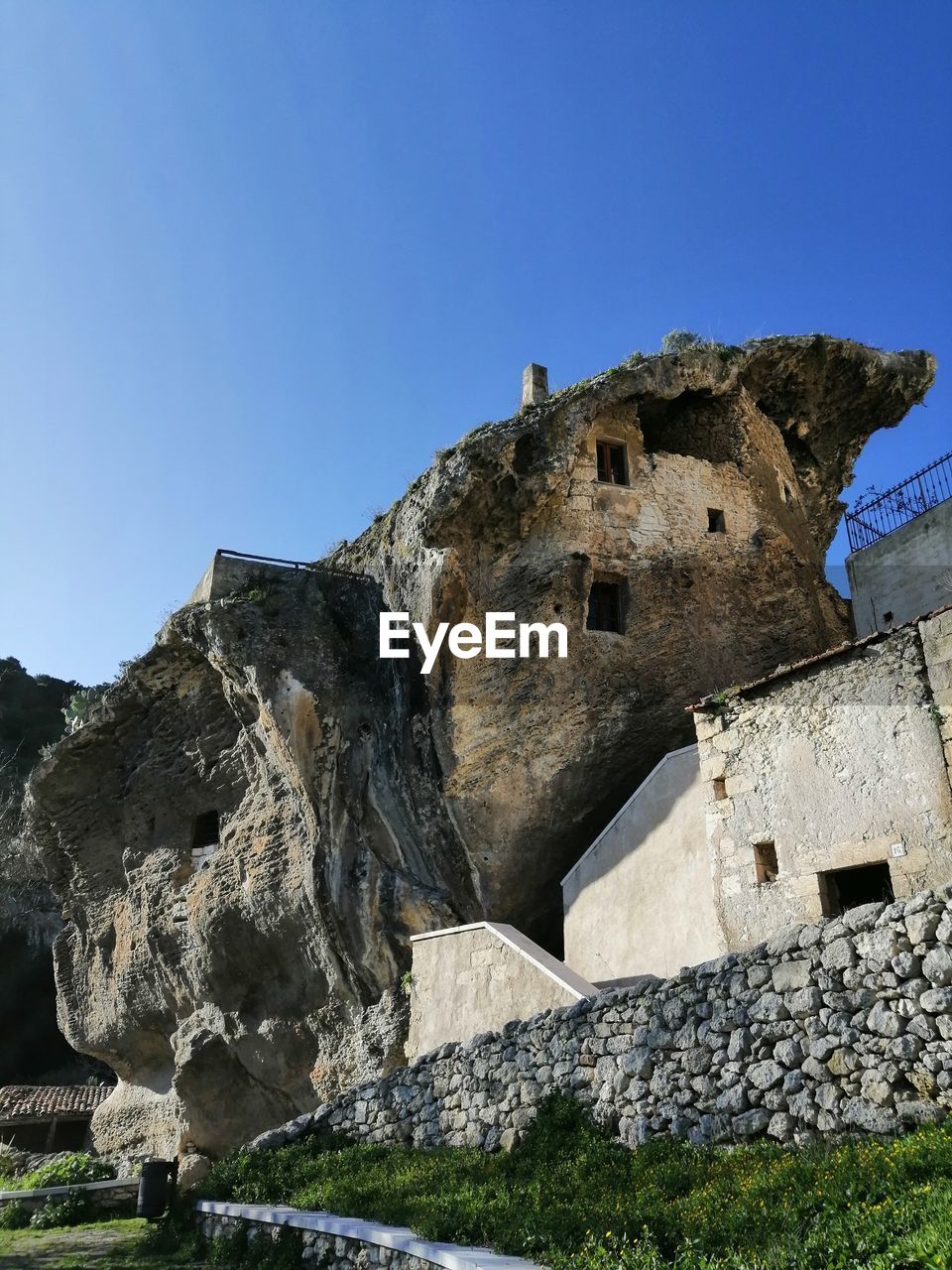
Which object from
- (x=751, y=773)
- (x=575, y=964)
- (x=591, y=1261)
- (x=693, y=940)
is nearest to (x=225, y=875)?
(x=575, y=964)

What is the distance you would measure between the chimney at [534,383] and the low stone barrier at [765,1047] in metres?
12.8

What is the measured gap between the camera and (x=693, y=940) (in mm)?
11688

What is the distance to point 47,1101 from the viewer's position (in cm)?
2342

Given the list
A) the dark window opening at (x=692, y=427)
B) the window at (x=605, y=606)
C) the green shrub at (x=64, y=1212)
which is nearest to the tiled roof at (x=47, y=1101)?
the green shrub at (x=64, y=1212)

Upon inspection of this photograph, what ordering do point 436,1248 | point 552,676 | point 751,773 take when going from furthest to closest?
1. point 552,676
2. point 751,773
3. point 436,1248

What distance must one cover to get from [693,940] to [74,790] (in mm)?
14488

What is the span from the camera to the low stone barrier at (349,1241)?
18.1 feet

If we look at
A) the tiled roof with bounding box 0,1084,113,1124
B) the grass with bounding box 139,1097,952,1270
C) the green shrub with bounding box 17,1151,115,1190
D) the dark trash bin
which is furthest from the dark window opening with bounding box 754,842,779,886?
the tiled roof with bounding box 0,1084,113,1124

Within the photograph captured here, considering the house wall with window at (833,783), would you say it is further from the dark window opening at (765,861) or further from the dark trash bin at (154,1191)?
the dark trash bin at (154,1191)

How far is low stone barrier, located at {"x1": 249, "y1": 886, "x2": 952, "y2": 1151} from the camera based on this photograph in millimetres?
5562

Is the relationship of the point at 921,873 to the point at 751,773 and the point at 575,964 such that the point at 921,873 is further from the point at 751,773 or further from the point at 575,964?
the point at 575,964

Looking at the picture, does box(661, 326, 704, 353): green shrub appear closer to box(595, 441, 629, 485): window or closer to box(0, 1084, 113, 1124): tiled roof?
box(595, 441, 629, 485): window

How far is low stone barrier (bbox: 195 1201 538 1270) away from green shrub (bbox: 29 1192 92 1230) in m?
3.31
